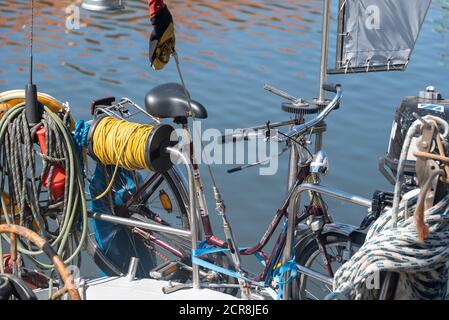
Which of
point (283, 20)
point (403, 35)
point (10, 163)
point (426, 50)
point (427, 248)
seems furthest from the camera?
point (283, 20)

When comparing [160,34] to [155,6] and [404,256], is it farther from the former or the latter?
[404,256]

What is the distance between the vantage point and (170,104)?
3.66 metres

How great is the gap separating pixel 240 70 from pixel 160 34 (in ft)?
19.6

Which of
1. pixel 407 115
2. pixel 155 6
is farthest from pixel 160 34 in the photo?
pixel 407 115

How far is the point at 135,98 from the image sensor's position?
320 inches

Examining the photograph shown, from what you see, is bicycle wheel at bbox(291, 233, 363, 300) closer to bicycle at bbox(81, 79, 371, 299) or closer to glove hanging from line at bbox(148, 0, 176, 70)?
bicycle at bbox(81, 79, 371, 299)

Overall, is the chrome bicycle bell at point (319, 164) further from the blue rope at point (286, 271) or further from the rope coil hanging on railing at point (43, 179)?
the rope coil hanging on railing at point (43, 179)

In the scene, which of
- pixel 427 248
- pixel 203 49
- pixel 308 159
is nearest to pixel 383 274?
pixel 427 248

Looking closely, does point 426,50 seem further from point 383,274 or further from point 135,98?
point 383,274

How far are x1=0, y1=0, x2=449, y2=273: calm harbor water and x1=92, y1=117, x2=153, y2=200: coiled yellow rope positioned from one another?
1964 millimetres

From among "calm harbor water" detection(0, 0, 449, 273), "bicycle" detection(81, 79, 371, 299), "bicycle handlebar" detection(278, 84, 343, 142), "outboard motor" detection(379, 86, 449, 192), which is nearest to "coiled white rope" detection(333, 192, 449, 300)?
"bicycle" detection(81, 79, 371, 299)

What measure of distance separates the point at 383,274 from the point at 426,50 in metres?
7.64

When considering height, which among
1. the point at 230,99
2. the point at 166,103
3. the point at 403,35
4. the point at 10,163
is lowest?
the point at 230,99

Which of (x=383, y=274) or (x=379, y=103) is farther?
(x=379, y=103)
